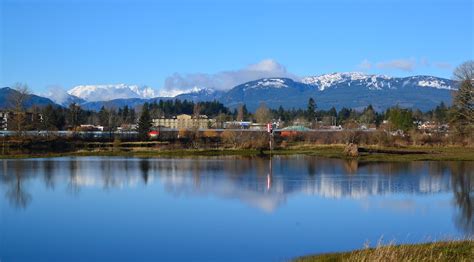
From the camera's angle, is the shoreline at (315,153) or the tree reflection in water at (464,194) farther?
the shoreline at (315,153)

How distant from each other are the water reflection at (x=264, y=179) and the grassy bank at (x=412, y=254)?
4742 mm

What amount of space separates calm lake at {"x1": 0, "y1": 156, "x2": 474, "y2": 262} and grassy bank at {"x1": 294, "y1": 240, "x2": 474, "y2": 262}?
1336mm

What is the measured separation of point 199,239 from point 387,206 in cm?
1054

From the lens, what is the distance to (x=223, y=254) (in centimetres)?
1588

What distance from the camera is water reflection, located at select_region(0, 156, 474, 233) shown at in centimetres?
2856

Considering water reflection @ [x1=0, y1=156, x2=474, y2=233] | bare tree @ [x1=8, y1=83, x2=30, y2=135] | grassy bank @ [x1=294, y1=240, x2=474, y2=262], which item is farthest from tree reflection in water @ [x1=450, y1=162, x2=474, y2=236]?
bare tree @ [x1=8, y1=83, x2=30, y2=135]

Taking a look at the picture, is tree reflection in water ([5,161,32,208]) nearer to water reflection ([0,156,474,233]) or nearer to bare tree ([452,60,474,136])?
water reflection ([0,156,474,233])

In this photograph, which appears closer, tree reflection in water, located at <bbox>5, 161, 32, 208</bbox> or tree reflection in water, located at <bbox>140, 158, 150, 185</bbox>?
tree reflection in water, located at <bbox>5, 161, 32, 208</bbox>

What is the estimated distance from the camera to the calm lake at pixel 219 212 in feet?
55.1

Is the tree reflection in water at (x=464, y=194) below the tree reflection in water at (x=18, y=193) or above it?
A: below

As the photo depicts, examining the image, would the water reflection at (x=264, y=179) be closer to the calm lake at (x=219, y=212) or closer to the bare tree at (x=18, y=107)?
the calm lake at (x=219, y=212)

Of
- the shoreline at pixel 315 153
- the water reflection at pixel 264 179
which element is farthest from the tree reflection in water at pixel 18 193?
the shoreline at pixel 315 153

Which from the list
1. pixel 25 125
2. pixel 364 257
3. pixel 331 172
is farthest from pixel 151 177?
pixel 25 125

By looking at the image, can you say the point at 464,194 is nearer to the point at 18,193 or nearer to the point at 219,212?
the point at 219,212
